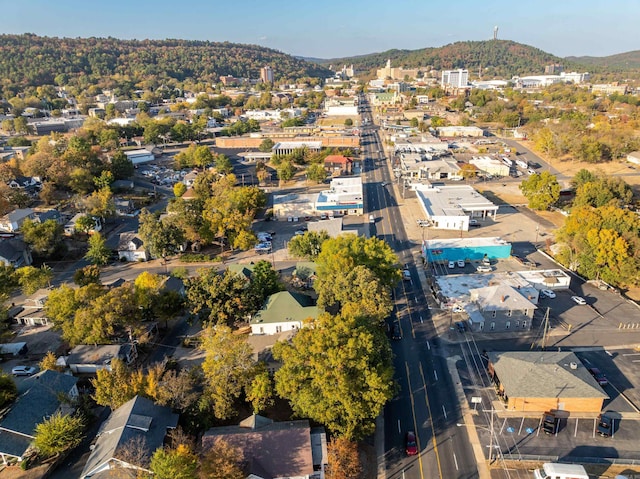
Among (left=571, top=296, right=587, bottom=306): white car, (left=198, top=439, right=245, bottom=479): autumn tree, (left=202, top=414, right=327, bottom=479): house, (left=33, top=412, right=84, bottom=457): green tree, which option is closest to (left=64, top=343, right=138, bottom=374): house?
(left=33, top=412, right=84, bottom=457): green tree

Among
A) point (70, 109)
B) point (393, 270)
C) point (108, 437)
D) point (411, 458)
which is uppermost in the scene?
point (70, 109)

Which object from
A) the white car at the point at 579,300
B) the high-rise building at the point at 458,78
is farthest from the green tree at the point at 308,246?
the high-rise building at the point at 458,78

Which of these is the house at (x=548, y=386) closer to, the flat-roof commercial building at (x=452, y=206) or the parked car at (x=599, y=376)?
the parked car at (x=599, y=376)

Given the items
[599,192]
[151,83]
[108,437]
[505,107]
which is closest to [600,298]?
[599,192]

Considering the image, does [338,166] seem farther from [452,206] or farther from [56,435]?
[56,435]

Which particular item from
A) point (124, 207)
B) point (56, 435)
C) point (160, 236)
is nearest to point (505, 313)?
point (56, 435)

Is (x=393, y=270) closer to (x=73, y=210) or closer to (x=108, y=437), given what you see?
(x=108, y=437)
